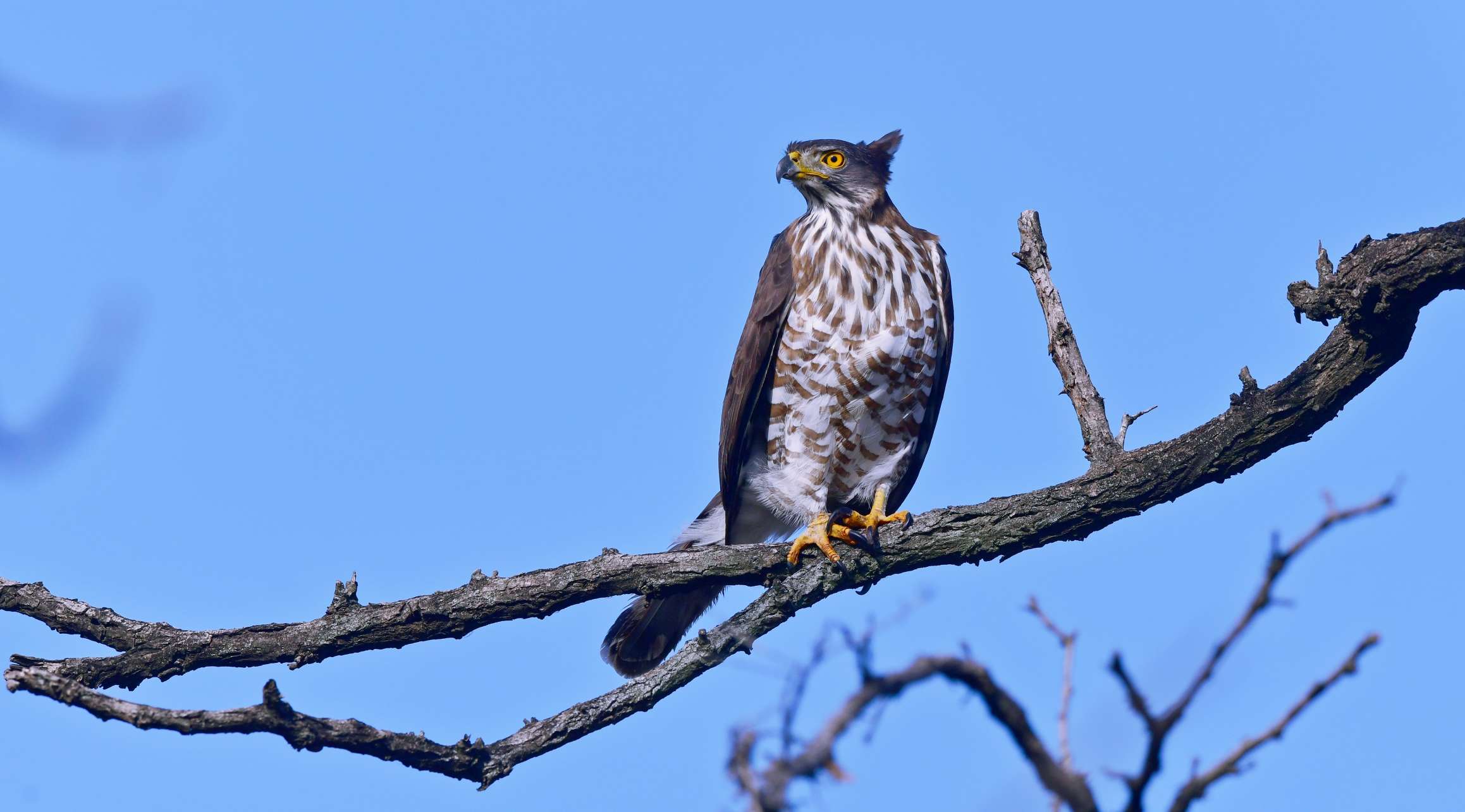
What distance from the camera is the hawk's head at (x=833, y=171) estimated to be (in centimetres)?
791

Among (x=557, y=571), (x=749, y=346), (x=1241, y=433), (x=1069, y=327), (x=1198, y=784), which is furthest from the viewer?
(x=749, y=346)

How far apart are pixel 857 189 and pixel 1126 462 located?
284cm

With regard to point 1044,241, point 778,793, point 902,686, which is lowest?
point 778,793

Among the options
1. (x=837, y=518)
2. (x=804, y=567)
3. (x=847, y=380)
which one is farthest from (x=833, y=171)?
(x=804, y=567)

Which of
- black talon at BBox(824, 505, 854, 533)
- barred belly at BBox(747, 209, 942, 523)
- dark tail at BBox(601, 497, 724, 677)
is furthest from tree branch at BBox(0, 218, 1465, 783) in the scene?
barred belly at BBox(747, 209, 942, 523)

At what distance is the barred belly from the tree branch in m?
1.01

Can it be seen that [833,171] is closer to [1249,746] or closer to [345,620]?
[345,620]

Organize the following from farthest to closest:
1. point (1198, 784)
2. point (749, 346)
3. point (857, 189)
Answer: point (857, 189), point (749, 346), point (1198, 784)

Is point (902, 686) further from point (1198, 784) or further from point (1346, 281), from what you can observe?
point (1346, 281)

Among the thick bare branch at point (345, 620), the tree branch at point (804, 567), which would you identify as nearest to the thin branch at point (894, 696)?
the tree branch at point (804, 567)

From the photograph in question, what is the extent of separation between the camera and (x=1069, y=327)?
21.2ft

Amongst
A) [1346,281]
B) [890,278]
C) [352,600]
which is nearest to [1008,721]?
[1346,281]

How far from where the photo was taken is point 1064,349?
6453 millimetres

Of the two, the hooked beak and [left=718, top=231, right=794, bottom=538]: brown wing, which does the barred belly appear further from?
the hooked beak
